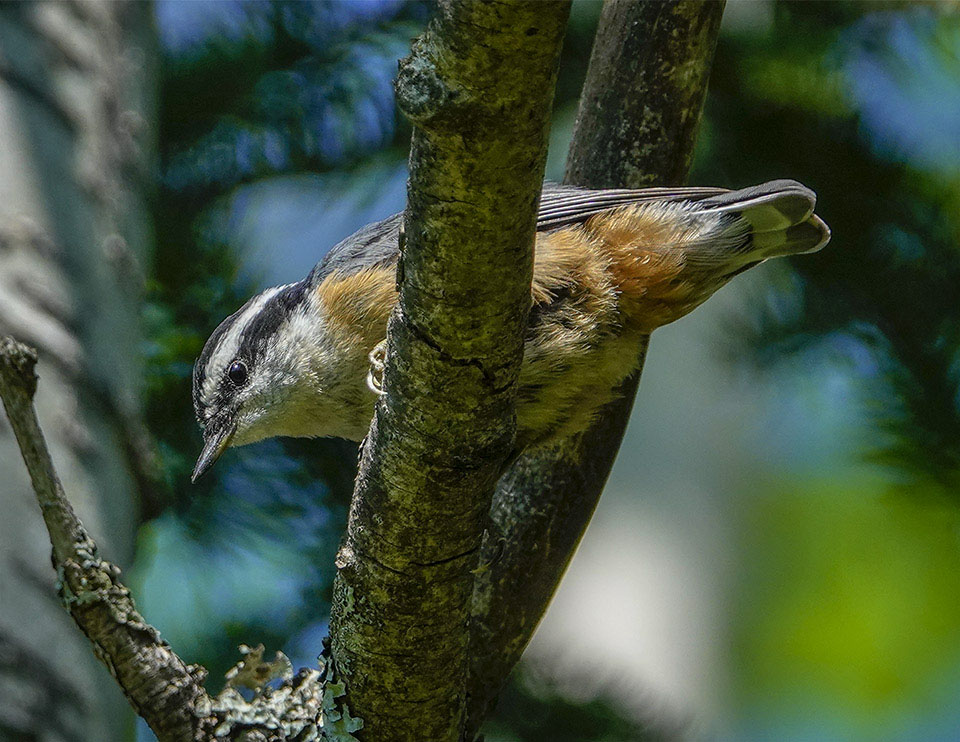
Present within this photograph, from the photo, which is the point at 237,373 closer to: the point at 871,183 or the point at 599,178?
the point at 599,178

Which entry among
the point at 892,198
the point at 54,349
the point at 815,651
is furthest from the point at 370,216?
the point at 815,651

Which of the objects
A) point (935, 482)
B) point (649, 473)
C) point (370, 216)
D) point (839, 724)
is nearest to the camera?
point (935, 482)

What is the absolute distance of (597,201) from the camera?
260cm

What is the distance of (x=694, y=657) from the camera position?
4020 millimetres

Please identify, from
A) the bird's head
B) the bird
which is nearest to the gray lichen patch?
the bird

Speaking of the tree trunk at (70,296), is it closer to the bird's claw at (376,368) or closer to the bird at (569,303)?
the bird at (569,303)

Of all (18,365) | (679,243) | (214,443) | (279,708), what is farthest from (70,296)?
(679,243)

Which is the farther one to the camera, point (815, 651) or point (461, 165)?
point (815, 651)

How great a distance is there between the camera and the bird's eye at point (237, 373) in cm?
289

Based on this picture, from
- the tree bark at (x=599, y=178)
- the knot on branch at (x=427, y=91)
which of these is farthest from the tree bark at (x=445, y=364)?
the tree bark at (x=599, y=178)

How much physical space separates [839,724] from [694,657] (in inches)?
23.1

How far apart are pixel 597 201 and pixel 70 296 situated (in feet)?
4.53

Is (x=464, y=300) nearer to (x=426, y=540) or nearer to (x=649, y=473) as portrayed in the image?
(x=426, y=540)

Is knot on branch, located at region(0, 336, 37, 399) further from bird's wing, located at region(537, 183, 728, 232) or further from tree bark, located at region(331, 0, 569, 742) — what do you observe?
bird's wing, located at region(537, 183, 728, 232)
